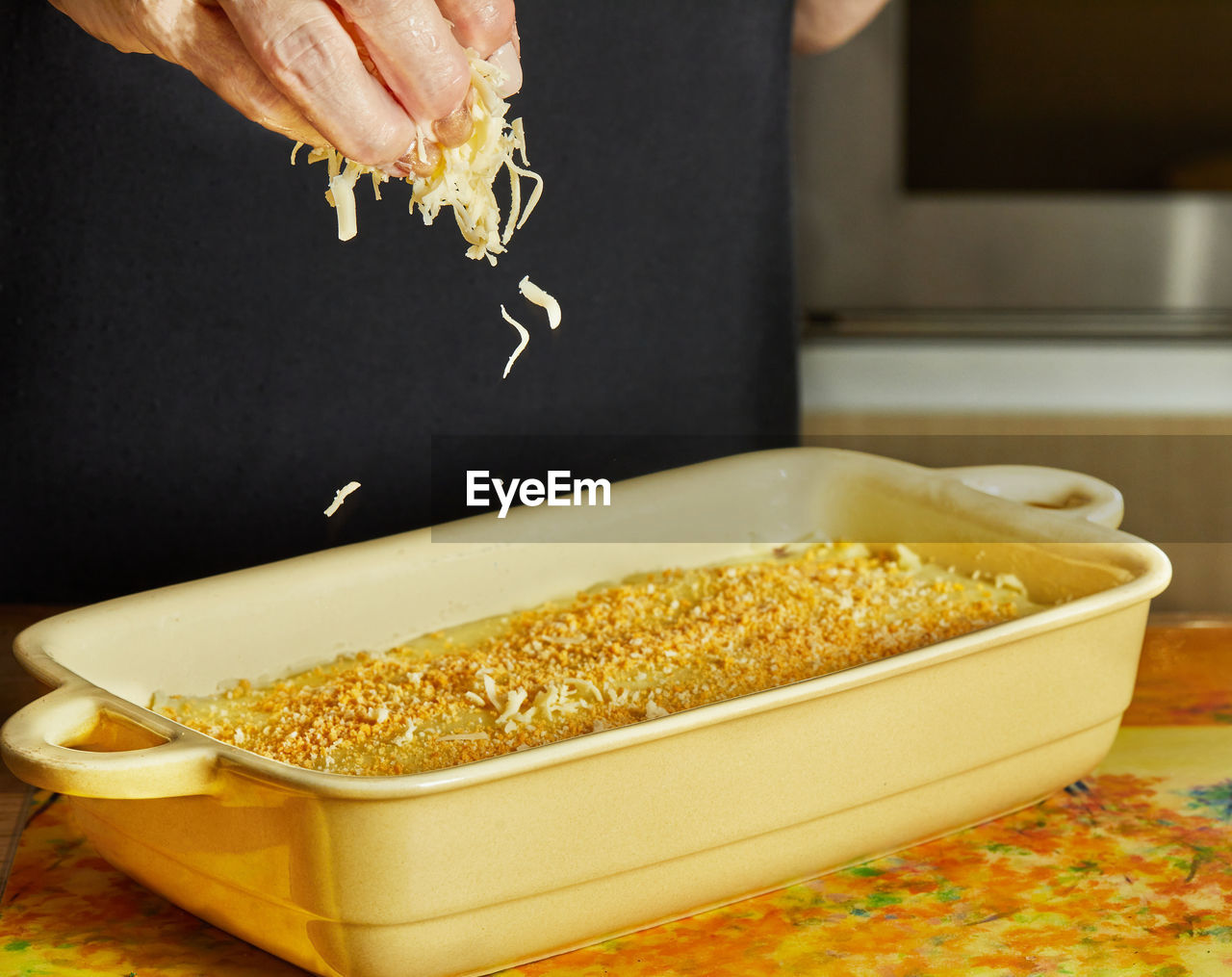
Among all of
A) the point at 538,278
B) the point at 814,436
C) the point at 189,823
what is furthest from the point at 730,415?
the point at 189,823

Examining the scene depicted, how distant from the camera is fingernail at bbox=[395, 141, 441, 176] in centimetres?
58

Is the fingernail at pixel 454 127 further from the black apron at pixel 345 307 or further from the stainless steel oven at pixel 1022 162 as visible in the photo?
the stainless steel oven at pixel 1022 162

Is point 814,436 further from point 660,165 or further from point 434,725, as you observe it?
point 434,725

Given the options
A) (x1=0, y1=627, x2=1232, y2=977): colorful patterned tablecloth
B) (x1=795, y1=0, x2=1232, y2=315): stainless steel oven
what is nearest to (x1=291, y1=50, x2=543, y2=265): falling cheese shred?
(x1=0, y1=627, x2=1232, y2=977): colorful patterned tablecloth

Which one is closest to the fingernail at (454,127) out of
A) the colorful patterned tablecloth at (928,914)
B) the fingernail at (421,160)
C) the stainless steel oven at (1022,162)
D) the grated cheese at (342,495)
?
the fingernail at (421,160)

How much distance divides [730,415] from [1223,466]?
1.83 feet

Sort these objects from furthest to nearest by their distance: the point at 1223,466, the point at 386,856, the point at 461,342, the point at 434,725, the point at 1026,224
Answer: the point at 1026,224 → the point at 1223,466 → the point at 461,342 → the point at 434,725 → the point at 386,856

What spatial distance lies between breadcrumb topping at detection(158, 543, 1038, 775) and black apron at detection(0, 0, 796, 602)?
264 millimetres

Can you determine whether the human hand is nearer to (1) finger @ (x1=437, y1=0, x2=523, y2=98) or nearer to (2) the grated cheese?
(1) finger @ (x1=437, y1=0, x2=523, y2=98)

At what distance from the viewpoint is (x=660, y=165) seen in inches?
40.8

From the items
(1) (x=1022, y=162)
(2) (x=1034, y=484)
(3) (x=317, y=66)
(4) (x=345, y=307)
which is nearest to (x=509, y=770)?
(3) (x=317, y=66)

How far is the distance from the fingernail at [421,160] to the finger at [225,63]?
0.05m

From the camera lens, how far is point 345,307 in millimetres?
950

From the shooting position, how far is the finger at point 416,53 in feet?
1.64
